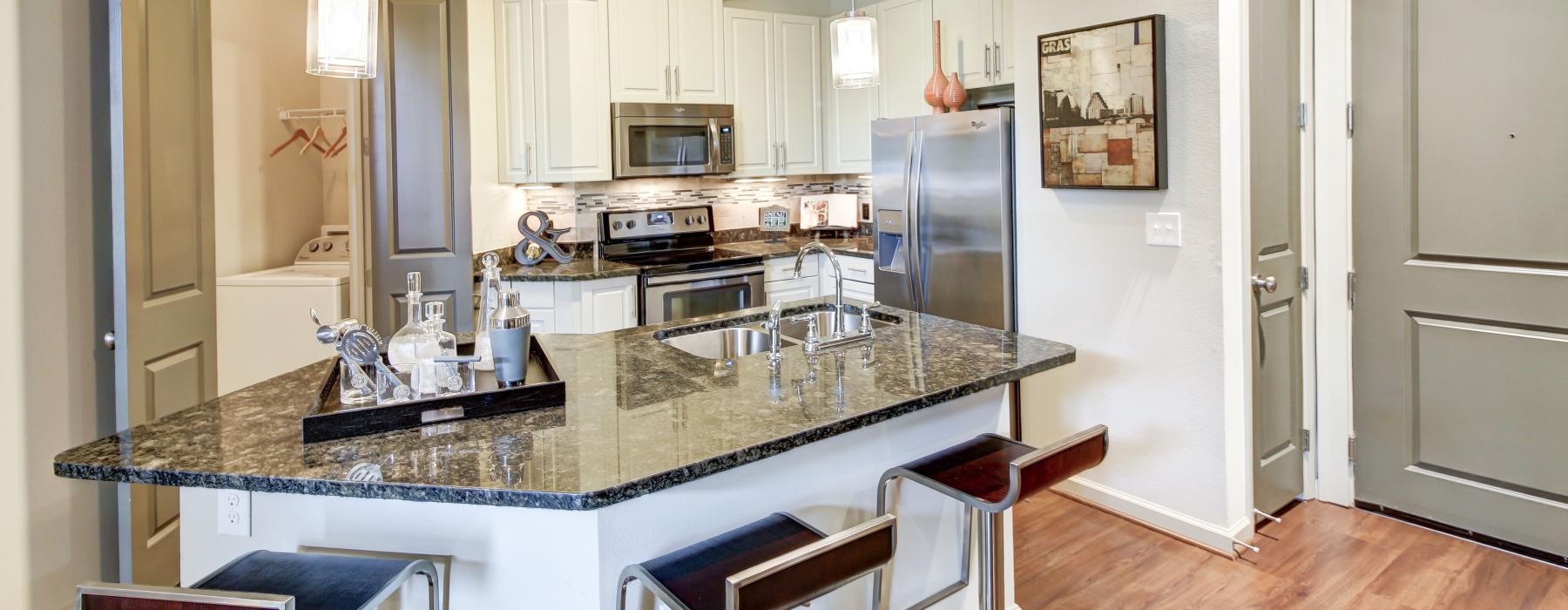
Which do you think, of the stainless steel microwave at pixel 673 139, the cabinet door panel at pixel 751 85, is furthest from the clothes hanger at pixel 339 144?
the cabinet door panel at pixel 751 85

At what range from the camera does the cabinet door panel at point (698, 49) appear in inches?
174

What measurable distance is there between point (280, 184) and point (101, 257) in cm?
171

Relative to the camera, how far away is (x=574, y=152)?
13.6ft

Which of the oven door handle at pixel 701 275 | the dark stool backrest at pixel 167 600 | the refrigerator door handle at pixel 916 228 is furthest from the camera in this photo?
the oven door handle at pixel 701 275

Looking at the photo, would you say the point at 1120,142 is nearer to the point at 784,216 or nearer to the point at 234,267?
the point at 784,216

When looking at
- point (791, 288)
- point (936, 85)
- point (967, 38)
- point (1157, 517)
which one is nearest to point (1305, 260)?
point (1157, 517)

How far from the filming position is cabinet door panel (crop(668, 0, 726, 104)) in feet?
14.5

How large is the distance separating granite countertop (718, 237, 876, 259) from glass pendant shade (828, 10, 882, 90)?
70.6 inches

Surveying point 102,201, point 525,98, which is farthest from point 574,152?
point 102,201

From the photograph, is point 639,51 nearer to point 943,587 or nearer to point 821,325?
point 821,325

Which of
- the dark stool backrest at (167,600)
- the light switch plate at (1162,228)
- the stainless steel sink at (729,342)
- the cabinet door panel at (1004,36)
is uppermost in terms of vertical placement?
the cabinet door panel at (1004,36)

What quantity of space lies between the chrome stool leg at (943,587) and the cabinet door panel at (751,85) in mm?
3035

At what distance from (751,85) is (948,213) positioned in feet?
5.31

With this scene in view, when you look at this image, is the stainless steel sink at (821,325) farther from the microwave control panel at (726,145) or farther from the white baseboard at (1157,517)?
the microwave control panel at (726,145)
